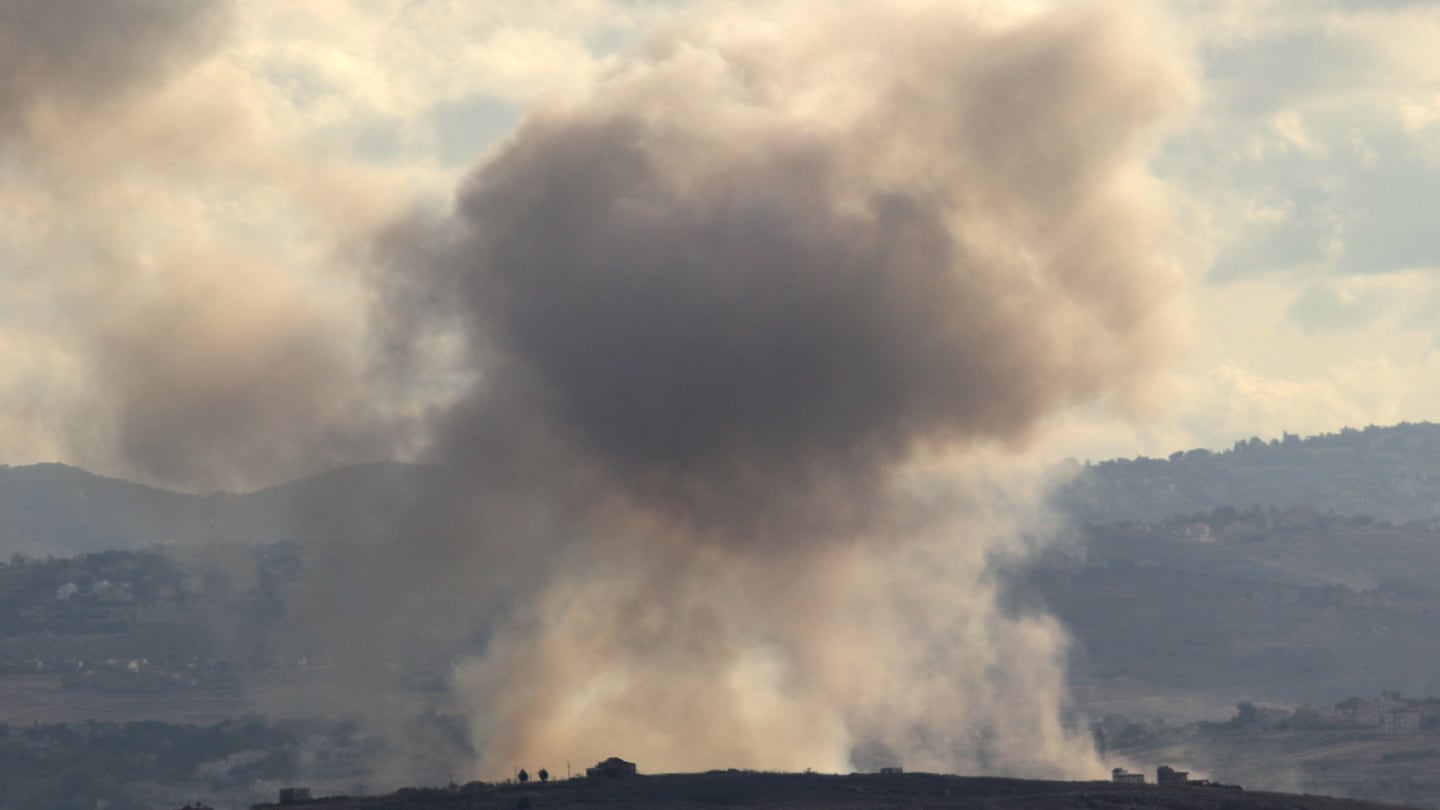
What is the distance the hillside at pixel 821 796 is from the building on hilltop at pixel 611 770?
238 centimetres

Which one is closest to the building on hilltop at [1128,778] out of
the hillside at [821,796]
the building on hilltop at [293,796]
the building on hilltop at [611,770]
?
the hillside at [821,796]

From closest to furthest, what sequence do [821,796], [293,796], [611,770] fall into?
[821,796] → [611,770] → [293,796]

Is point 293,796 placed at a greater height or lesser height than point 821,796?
greater

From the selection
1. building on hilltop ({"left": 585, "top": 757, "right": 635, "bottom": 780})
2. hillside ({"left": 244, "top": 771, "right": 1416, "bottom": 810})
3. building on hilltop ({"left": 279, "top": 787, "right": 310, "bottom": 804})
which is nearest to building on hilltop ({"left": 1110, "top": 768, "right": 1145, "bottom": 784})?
hillside ({"left": 244, "top": 771, "right": 1416, "bottom": 810})

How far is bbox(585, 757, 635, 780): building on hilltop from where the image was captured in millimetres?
149500

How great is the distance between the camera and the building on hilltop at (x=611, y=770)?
150m

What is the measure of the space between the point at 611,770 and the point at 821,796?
15865mm

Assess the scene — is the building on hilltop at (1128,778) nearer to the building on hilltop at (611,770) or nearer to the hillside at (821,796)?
the hillside at (821,796)

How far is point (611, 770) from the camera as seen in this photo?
5901 inches

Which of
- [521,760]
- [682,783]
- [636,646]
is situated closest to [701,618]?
[636,646]

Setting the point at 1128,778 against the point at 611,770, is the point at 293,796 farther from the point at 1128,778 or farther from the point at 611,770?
the point at 1128,778

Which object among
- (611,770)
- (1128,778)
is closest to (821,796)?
(611,770)

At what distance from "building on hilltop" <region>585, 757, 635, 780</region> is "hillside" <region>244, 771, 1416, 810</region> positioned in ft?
7.79

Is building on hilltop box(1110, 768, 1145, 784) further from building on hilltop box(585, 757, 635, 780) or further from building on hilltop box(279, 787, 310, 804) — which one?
building on hilltop box(279, 787, 310, 804)
